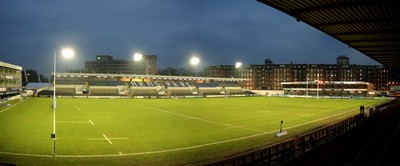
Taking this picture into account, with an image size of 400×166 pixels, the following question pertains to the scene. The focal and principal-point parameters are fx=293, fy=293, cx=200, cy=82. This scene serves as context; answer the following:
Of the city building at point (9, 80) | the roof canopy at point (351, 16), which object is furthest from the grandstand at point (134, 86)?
the roof canopy at point (351, 16)

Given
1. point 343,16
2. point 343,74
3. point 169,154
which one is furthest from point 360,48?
point 343,74

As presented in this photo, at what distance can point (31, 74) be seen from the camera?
607 ft

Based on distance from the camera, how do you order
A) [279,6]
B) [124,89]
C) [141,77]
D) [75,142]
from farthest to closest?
1. [141,77]
2. [124,89]
3. [75,142]
4. [279,6]

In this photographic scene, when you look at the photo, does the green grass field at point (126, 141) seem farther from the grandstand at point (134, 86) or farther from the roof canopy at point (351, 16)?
the grandstand at point (134, 86)

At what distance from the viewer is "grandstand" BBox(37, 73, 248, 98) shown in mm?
87938

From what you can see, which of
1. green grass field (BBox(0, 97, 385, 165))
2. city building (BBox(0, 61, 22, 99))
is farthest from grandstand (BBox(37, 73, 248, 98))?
green grass field (BBox(0, 97, 385, 165))

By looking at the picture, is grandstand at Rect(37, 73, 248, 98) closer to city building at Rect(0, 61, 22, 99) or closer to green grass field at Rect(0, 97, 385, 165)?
city building at Rect(0, 61, 22, 99)

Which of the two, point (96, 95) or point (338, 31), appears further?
point (96, 95)

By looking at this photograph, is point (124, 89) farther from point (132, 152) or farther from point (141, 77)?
point (132, 152)

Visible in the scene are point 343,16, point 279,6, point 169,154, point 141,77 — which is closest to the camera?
point 279,6

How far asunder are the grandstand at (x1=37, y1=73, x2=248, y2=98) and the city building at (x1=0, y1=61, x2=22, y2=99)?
9.41 metres

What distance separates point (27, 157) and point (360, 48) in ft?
77.7

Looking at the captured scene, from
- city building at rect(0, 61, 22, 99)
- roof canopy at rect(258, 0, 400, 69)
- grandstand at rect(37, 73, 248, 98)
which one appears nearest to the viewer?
roof canopy at rect(258, 0, 400, 69)

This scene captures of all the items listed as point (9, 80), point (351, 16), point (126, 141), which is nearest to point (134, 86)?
point (9, 80)
